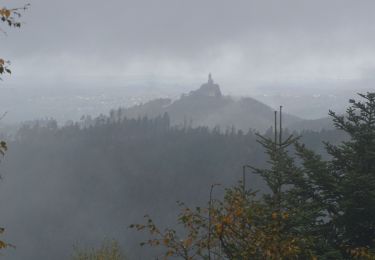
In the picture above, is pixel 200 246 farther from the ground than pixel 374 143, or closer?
closer

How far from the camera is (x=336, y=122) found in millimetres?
21984

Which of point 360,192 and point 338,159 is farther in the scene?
point 338,159

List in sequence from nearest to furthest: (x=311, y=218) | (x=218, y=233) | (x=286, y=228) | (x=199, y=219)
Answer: (x=218, y=233)
(x=199, y=219)
(x=286, y=228)
(x=311, y=218)

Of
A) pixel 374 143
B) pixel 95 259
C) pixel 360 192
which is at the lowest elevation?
pixel 95 259

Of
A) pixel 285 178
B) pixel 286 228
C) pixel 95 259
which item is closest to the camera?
pixel 286 228

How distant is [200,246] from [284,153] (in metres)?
9.85

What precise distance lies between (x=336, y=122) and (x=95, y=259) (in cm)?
2268

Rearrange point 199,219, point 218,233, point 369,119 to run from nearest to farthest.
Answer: point 218,233 < point 199,219 < point 369,119

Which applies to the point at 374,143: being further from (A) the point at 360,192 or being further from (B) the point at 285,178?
→ (B) the point at 285,178

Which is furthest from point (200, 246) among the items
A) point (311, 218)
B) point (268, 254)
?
point (311, 218)

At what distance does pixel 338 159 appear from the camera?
2156cm

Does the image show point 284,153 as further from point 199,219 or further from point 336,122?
point 199,219

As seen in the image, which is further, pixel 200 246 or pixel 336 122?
pixel 336 122

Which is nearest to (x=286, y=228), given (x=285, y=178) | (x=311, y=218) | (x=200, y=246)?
(x=311, y=218)
